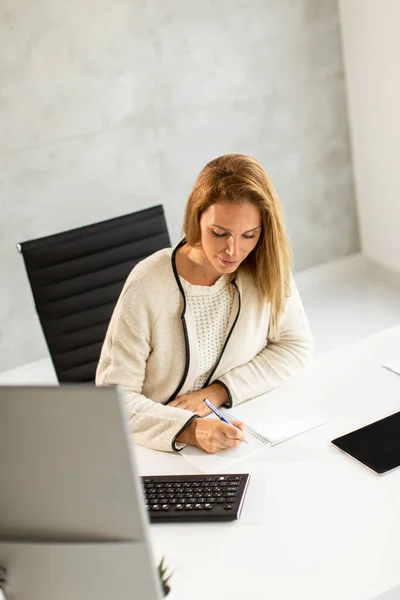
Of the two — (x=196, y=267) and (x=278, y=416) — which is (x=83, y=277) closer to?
(x=196, y=267)

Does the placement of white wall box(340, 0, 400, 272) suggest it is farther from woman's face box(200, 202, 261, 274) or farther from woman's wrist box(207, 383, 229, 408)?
woman's wrist box(207, 383, 229, 408)

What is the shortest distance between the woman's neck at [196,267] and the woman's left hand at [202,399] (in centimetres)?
26

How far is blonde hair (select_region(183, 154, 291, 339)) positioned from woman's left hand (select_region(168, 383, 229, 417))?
0.22 metres

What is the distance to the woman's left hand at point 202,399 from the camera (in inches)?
80.1

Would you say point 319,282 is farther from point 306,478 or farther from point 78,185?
point 306,478

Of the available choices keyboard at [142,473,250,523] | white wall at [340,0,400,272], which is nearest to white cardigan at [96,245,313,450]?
keyboard at [142,473,250,523]

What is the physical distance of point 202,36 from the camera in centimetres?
381

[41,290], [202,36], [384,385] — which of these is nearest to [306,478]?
[384,385]

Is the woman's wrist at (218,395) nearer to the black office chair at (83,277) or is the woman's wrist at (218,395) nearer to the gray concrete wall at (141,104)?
the black office chair at (83,277)

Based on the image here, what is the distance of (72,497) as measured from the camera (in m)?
1.11

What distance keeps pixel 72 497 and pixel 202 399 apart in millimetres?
970

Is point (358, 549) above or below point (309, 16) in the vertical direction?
below

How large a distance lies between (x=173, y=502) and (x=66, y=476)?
0.58 m

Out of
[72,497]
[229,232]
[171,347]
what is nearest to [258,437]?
[171,347]
